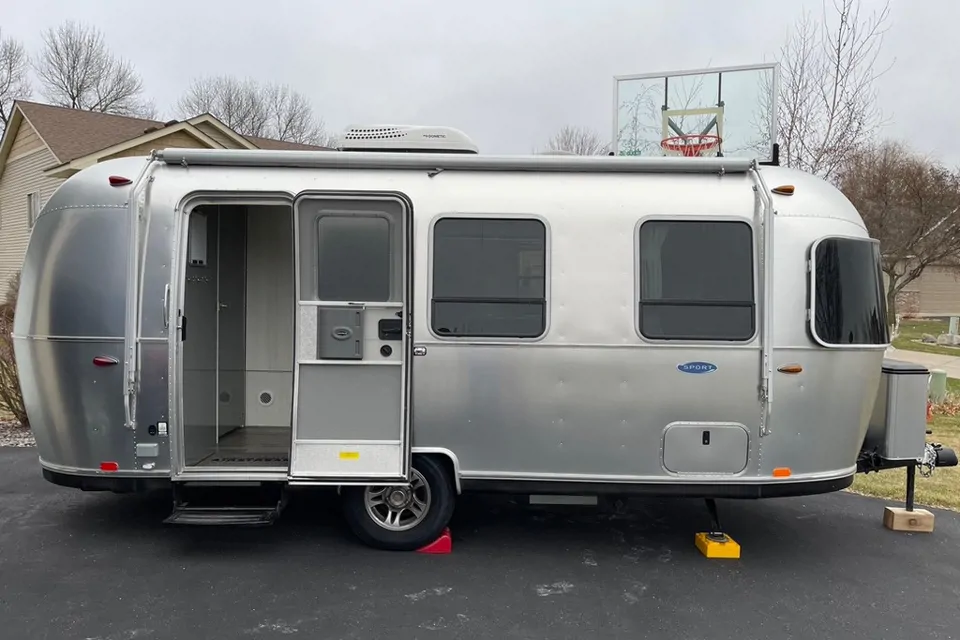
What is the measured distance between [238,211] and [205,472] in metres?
2.39

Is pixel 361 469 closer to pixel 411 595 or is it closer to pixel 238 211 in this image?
pixel 411 595

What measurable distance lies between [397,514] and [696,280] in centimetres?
253

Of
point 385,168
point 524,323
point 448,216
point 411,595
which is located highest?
point 385,168

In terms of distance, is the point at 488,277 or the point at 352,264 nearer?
the point at 488,277

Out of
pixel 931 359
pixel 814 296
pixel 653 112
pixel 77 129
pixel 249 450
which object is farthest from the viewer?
pixel 77 129

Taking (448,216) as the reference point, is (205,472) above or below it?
below

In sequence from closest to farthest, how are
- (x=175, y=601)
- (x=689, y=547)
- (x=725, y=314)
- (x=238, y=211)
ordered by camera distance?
(x=175, y=601) → (x=725, y=314) → (x=689, y=547) → (x=238, y=211)

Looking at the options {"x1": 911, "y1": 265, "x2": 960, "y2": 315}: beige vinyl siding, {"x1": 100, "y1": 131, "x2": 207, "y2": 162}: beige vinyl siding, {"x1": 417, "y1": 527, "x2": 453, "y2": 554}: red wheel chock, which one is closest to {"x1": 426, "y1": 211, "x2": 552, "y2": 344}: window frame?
{"x1": 417, "y1": 527, "x2": 453, "y2": 554}: red wheel chock

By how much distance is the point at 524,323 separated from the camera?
4.54m

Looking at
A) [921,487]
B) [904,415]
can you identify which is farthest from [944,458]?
[921,487]

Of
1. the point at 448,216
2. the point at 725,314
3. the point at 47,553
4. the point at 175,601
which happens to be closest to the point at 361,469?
the point at 175,601

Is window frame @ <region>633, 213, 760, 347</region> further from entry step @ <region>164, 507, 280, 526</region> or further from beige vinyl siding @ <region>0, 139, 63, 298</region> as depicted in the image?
beige vinyl siding @ <region>0, 139, 63, 298</region>

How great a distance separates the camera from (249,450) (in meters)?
5.38

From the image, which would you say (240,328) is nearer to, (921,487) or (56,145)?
(921,487)
